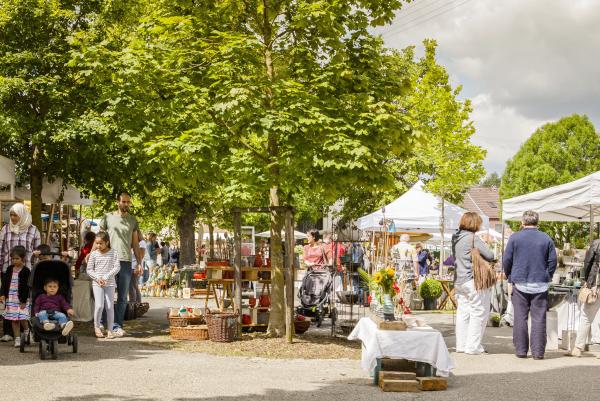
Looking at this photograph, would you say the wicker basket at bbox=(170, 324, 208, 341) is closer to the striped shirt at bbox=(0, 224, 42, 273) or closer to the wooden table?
the striped shirt at bbox=(0, 224, 42, 273)

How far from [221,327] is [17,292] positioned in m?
2.96

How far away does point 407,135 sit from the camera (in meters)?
11.0

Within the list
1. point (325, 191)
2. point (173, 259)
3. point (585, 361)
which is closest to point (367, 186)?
point (325, 191)

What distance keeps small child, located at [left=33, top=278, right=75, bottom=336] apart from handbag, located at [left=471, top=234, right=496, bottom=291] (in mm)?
5680

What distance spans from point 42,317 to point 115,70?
3759 mm

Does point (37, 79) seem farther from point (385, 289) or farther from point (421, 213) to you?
point (421, 213)

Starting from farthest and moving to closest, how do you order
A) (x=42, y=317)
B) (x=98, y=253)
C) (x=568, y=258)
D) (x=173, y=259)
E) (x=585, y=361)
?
(x=173, y=259), (x=568, y=258), (x=98, y=253), (x=585, y=361), (x=42, y=317)

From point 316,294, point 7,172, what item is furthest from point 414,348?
point 7,172

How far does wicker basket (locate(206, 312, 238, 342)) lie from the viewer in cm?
1164

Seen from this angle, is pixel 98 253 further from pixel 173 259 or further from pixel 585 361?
Result: pixel 173 259

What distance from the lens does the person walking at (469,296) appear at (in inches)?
443

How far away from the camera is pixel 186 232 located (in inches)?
1272

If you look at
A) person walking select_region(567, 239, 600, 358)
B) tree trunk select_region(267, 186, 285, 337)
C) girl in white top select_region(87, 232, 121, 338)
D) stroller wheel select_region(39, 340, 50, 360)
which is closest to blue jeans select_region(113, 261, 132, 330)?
girl in white top select_region(87, 232, 121, 338)

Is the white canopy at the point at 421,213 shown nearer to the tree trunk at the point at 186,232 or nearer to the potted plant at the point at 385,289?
the tree trunk at the point at 186,232
